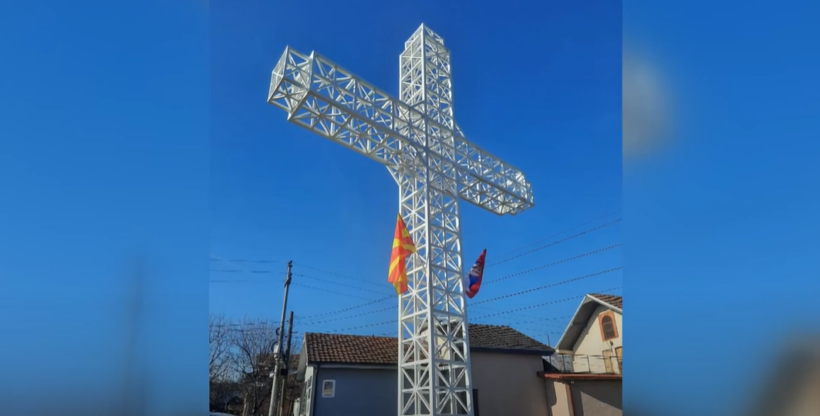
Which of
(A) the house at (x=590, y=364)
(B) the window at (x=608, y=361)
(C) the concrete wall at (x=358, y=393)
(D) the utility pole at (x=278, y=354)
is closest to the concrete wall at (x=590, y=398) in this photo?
(A) the house at (x=590, y=364)

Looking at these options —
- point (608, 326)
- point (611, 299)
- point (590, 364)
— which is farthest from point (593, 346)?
point (611, 299)

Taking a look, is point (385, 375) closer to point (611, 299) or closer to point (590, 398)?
point (590, 398)

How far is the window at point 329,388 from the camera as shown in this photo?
12289mm

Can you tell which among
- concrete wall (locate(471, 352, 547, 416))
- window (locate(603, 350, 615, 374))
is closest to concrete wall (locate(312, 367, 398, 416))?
concrete wall (locate(471, 352, 547, 416))

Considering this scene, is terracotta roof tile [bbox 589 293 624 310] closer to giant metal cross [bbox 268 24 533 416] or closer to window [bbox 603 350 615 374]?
window [bbox 603 350 615 374]

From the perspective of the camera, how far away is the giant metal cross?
10.2 meters

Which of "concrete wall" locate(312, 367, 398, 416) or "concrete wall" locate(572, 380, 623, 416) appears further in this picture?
"concrete wall" locate(572, 380, 623, 416)

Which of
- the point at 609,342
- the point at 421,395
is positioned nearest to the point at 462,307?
the point at 421,395

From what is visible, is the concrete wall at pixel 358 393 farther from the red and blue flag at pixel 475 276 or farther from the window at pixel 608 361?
the window at pixel 608 361

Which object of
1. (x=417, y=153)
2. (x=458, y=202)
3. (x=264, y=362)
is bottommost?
→ (x=264, y=362)

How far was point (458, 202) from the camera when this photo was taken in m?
12.2

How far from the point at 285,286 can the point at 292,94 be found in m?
9.46

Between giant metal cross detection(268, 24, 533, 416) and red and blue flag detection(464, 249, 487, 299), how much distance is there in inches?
41.0

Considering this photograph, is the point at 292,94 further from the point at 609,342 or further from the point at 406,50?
the point at 609,342
